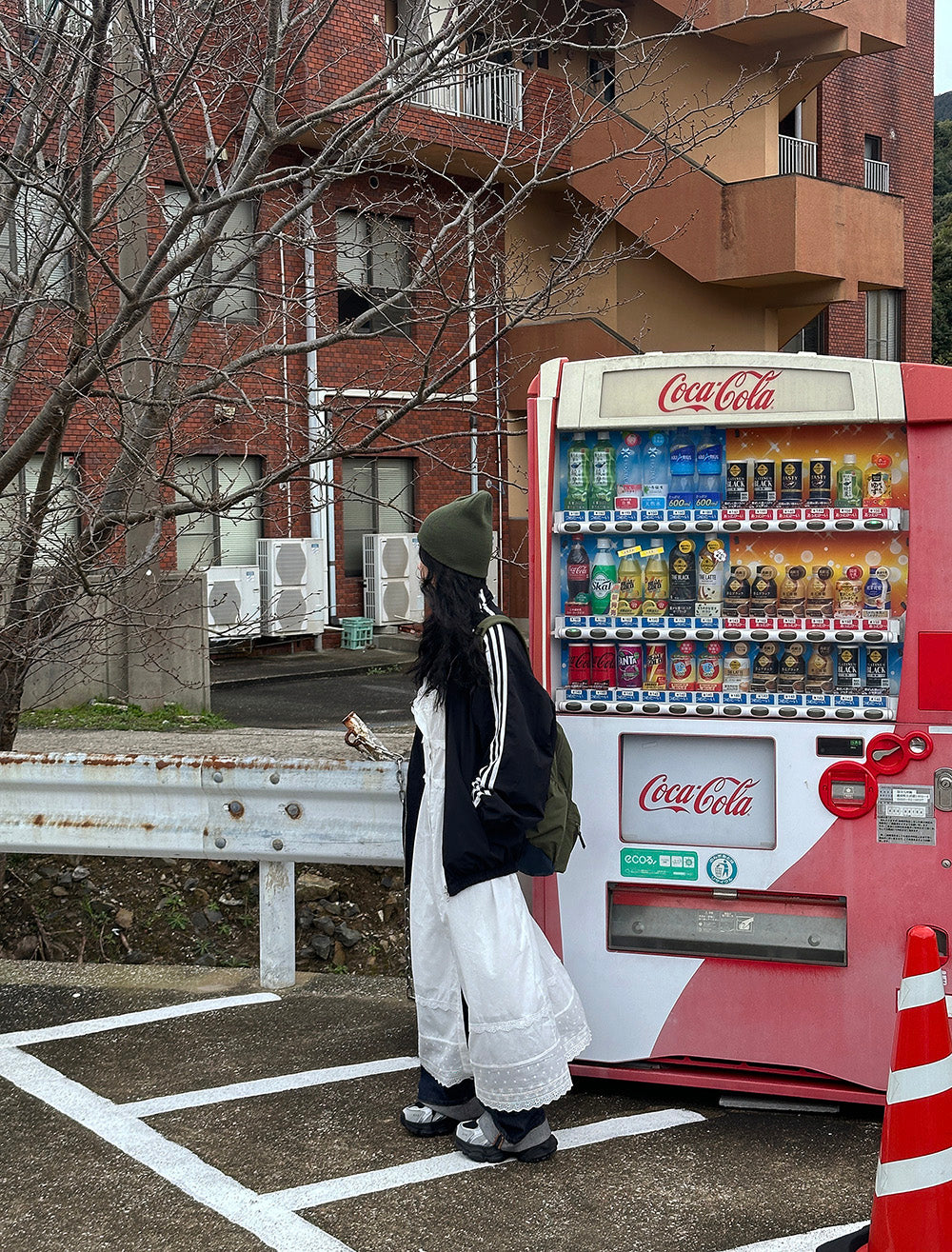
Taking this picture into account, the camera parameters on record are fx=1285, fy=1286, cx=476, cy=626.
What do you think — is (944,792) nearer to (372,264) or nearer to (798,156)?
(372,264)

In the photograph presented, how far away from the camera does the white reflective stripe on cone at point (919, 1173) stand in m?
3.12

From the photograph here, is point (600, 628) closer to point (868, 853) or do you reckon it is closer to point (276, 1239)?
point (868, 853)

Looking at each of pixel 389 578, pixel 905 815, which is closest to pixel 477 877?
pixel 905 815

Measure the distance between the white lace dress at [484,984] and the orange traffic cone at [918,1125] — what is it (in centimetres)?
112

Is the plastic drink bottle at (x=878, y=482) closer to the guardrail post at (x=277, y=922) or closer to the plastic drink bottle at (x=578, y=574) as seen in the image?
the plastic drink bottle at (x=578, y=574)

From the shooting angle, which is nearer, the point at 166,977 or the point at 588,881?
the point at 588,881

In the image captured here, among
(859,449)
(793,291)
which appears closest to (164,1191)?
(859,449)

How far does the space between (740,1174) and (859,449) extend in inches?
96.7

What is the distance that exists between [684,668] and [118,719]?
937cm

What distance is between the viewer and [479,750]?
13.5 ft

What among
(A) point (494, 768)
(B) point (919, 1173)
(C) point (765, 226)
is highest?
(C) point (765, 226)

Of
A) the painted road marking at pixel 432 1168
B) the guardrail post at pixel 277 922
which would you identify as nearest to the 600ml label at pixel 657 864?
the painted road marking at pixel 432 1168

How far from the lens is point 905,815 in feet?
14.3

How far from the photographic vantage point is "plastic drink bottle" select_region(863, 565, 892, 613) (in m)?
4.48
